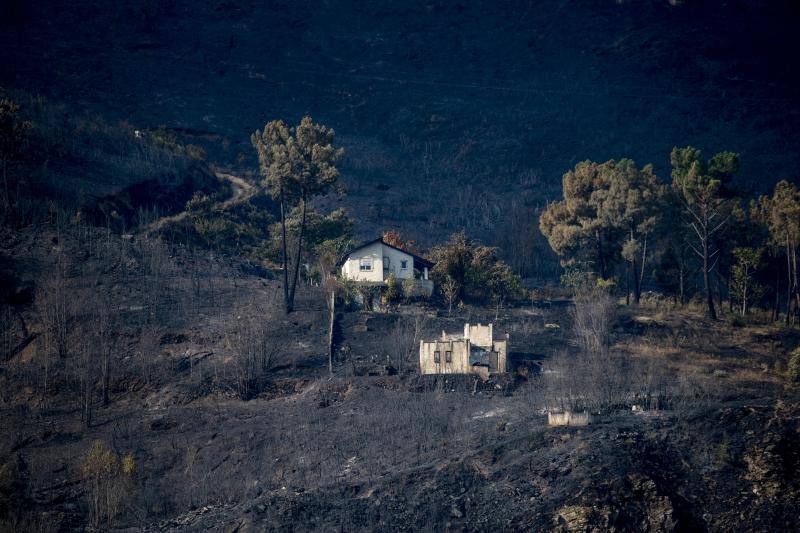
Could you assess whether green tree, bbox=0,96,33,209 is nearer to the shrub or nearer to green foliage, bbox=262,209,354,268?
green foliage, bbox=262,209,354,268

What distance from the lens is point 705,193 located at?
201ft

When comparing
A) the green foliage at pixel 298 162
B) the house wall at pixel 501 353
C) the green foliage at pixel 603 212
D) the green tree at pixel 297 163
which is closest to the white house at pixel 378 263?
the green tree at pixel 297 163

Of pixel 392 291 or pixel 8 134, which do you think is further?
pixel 8 134

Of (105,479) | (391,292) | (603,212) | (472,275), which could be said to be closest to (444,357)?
(391,292)

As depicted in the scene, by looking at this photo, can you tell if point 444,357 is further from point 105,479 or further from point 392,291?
point 105,479

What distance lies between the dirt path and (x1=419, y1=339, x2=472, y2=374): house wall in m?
34.1

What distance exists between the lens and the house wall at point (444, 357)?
48.8 m

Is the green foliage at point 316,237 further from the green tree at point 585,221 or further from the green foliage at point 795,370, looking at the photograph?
the green foliage at point 795,370

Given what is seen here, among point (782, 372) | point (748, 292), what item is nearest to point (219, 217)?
point (748, 292)

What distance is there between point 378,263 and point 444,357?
1592cm

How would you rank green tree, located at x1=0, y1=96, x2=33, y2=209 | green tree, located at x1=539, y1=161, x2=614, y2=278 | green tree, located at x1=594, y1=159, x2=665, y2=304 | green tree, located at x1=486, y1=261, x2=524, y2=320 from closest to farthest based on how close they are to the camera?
green tree, located at x1=486, y1=261, x2=524, y2=320, green tree, located at x1=594, y1=159, x2=665, y2=304, green tree, located at x1=0, y1=96, x2=33, y2=209, green tree, located at x1=539, y1=161, x2=614, y2=278

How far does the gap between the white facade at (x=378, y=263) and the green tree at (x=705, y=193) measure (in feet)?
61.8

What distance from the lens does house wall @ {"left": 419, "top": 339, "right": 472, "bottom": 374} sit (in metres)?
48.8

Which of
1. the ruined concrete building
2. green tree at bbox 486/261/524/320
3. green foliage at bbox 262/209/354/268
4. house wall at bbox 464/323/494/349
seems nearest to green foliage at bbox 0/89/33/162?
green foliage at bbox 262/209/354/268
